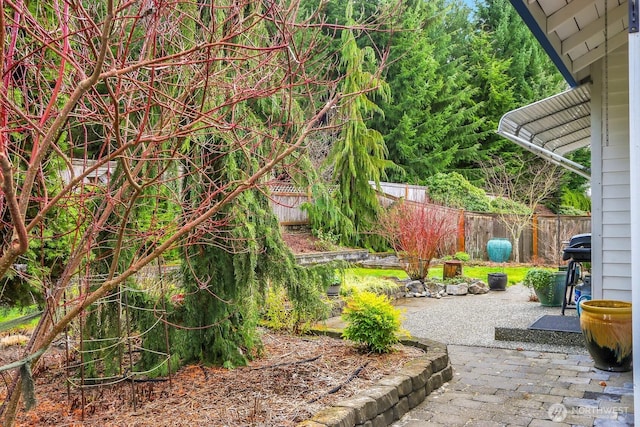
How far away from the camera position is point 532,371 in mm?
4680

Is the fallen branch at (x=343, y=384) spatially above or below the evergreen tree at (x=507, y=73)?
below

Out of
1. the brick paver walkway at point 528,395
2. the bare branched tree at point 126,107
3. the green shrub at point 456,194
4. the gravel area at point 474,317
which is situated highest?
the green shrub at point 456,194

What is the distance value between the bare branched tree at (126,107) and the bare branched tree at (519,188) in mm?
11805

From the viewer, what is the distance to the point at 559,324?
596 centimetres

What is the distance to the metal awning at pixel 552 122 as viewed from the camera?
240 inches

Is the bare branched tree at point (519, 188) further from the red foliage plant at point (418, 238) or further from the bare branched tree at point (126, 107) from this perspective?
the bare branched tree at point (126, 107)

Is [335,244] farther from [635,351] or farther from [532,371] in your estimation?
[635,351]

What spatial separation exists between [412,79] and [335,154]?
9922mm

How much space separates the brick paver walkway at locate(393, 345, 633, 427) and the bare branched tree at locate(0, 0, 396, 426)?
6.72 ft

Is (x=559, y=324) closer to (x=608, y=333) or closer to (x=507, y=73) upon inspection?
(x=608, y=333)

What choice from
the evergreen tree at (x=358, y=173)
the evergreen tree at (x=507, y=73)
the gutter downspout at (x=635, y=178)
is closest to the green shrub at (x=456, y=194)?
the evergreen tree at (x=358, y=173)

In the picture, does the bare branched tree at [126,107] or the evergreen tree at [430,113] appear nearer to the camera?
the bare branched tree at [126,107]

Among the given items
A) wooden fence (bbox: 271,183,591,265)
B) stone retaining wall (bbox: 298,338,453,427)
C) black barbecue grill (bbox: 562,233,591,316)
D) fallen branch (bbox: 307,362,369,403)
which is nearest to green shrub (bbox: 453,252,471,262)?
wooden fence (bbox: 271,183,591,265)

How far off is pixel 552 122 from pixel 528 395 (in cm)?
421
